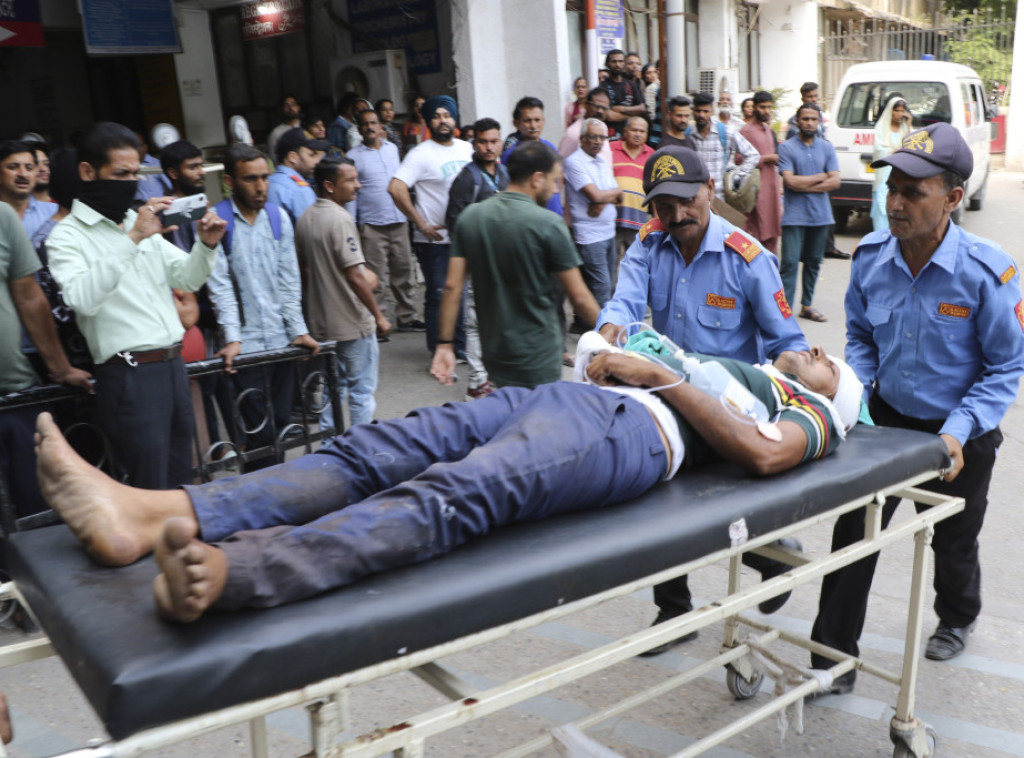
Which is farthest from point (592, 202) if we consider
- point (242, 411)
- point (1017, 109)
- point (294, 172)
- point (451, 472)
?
point (1017, 109)

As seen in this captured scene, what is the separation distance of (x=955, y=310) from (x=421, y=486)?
6.12 ft

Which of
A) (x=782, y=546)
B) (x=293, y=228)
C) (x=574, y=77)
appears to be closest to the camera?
(x=782, y=546)

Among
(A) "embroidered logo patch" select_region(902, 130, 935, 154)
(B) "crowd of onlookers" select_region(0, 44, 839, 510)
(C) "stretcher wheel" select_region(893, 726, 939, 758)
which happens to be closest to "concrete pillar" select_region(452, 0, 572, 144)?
(B) "crowd of onlookers" select_region(0, 44, 839, 510)

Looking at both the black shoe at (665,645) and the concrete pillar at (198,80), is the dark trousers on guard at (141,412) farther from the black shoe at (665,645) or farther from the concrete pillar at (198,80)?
the concrete pillar at (198,80)

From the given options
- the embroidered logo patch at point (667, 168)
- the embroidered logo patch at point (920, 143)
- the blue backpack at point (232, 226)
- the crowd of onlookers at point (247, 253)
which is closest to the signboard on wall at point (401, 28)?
the crowd of onlookers at point (247, 253)

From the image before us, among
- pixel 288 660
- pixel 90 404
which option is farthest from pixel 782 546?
pixel 90 404

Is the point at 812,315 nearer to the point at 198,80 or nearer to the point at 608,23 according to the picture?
the point at 608,23

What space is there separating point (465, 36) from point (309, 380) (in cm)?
554

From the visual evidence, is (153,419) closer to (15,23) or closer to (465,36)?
(15,23)

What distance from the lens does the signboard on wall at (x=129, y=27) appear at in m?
7.41

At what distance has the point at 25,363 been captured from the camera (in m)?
3.63

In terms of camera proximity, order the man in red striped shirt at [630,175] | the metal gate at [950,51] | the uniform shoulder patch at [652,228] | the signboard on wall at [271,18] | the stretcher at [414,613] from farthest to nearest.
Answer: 1. the metal gate at [950,51]
2. the signboard on wall at [271,18]
3. the man in red striped shirt at [630,175]
4. the uniform shoulder patch at [652,228]
5. the stretcher at [414,613]

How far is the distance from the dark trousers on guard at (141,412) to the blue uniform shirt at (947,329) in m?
2.63

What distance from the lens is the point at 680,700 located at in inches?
125
